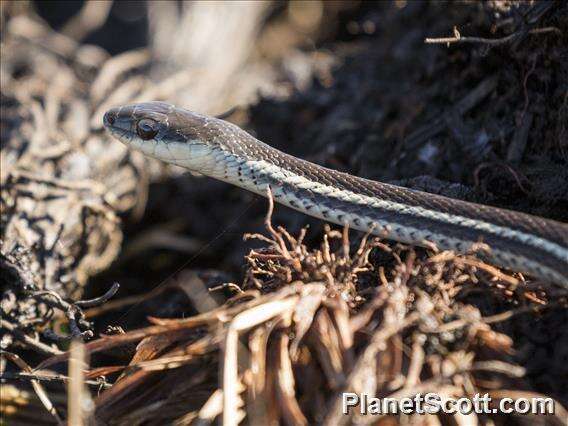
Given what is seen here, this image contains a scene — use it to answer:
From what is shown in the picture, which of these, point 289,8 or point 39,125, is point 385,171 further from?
point 289,8

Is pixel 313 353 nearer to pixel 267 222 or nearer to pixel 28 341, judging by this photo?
pixel 267 222

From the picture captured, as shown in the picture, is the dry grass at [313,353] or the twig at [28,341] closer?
the dry grass at [313,353]

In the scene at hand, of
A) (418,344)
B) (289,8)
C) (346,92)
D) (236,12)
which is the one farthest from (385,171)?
(289,8)

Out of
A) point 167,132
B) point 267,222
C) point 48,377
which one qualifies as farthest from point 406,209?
point 48,377

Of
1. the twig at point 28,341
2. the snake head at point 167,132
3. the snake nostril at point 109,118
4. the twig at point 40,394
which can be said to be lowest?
the twig at point 40,394

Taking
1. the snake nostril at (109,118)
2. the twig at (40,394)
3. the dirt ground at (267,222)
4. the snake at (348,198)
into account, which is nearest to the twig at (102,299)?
the dirt ground at (267,222)

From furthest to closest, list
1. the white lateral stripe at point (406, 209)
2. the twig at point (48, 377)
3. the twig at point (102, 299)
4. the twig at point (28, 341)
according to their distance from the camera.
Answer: the twig at point (28, 341)
the twig at point (102, 299)
the white lateral stripe at point (406, 209)
the twig at point (48, 377)

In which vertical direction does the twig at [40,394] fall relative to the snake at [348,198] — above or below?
below

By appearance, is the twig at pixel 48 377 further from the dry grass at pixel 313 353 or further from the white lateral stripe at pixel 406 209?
the white lateral stripe at pixel 406 209
